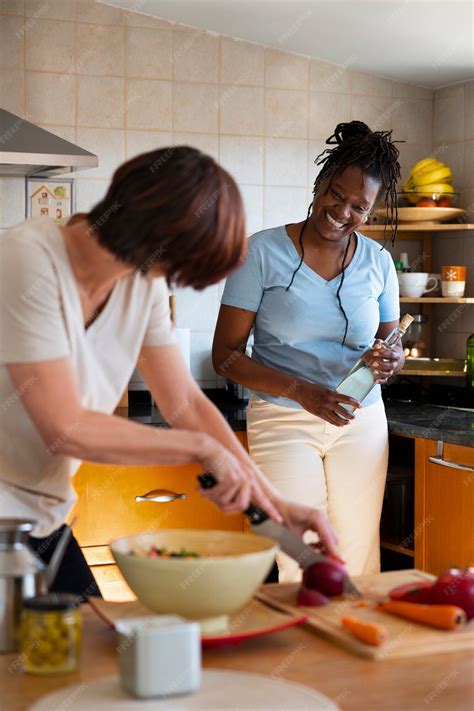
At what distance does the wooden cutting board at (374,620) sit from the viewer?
1297mm

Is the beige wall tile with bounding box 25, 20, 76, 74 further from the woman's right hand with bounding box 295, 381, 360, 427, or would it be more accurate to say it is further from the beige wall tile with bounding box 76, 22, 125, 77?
the woman's right hand with bounding box 295, 381, 360, 427

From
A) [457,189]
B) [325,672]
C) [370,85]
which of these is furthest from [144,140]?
[325,672]

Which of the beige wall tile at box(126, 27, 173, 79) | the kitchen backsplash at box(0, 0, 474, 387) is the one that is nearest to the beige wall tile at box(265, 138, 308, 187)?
the kitchen backsplash at box(0, 0, 474, 387)

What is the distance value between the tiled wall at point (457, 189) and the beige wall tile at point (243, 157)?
0.68 metres

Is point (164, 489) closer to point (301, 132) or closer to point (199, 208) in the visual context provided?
point (301, 132)

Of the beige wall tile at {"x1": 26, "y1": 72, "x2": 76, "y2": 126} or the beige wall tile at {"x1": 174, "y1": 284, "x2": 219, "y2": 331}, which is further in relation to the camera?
the beige wall tile at {"x1": 174, "y1": 284, "x2": 219, "y2": 331}

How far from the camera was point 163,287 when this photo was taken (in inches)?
65.3

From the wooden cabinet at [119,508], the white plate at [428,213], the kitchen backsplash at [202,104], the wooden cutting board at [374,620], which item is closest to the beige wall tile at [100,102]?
the kitchen backsplash at [202,104]

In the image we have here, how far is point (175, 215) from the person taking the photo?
136 centimetres

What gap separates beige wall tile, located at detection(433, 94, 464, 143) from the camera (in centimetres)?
375

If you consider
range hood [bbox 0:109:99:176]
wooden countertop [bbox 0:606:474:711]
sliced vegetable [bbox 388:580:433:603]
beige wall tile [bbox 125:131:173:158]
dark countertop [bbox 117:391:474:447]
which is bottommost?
wooden countertop [bbox 0:606:474:711]

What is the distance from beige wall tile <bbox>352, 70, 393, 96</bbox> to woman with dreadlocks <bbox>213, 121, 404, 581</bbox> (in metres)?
1.28

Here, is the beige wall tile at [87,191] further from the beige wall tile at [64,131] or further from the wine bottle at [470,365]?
the wine bottle at [470,365]

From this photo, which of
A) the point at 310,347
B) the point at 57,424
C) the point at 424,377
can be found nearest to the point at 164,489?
the point at 310,347
